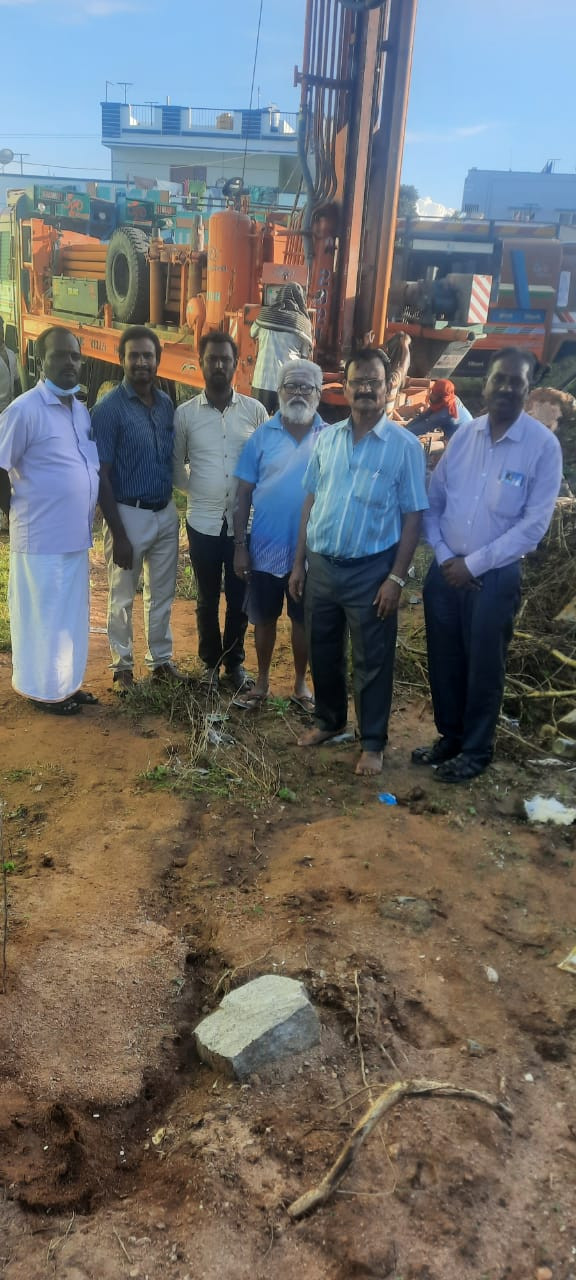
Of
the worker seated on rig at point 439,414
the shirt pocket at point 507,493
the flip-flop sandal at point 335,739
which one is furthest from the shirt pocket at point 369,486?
the worker seated on rig at point 439,414

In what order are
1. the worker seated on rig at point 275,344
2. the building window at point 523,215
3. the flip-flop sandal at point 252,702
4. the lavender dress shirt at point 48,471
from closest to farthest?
the lavender dress shirt at point 48,471 < the flip-flop sandal at point 252,702 < the worker seated on rig at point 275,344 < the building window at point 523,215

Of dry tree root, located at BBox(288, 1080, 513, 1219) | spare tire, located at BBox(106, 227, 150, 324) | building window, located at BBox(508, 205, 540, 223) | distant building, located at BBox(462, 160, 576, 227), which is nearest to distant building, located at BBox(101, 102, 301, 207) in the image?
distant building, located at BBox(462, 160, 576, 227)

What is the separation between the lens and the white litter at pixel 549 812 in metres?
3.69

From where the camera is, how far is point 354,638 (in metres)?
3.94

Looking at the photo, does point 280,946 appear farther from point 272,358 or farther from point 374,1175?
point 272,358

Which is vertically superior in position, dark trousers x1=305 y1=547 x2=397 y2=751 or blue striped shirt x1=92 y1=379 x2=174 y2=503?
blue striped shirt x1=92 y1=379 x2=174 y2=503

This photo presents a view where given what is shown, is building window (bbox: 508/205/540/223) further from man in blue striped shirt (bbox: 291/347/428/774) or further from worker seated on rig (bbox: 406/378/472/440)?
man in blue striped shirt (bbox: 291/347/428/774)

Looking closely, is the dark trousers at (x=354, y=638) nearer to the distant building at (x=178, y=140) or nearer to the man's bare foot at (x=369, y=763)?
the man's bare foot at (x=369, y=763)

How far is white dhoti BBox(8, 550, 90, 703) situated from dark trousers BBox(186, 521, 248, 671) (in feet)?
1.89

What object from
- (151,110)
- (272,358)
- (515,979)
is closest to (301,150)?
(272,358)

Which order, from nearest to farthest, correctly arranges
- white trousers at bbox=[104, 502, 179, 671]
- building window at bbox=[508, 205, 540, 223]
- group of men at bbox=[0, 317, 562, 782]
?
group of men at bbox=[0, 317, 562, 782], white trousers at bbox=[104, 502, 179, 671], building window at bbox=[508, 205, 540, 223]

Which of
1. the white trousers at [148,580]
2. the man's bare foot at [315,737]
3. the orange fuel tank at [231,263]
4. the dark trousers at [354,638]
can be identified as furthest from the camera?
the orange fuel tank at [231,263]

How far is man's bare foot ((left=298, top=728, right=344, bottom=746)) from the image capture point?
426 cm

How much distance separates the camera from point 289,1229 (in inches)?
74.2
